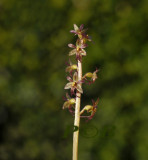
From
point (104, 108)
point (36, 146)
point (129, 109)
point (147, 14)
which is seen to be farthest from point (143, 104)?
point (36, 146)

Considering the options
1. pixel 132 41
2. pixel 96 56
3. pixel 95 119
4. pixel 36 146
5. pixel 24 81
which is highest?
pixel 132 41

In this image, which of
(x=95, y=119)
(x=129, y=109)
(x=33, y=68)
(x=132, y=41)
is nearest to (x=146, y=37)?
(x=132, y=41)

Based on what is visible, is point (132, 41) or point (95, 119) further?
point (132, 41)

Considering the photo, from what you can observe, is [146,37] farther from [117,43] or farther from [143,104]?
[143,104]

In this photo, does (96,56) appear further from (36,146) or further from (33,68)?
(36,146)

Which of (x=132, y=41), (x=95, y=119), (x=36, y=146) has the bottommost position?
(x=36, y=146)

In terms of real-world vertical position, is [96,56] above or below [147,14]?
below
